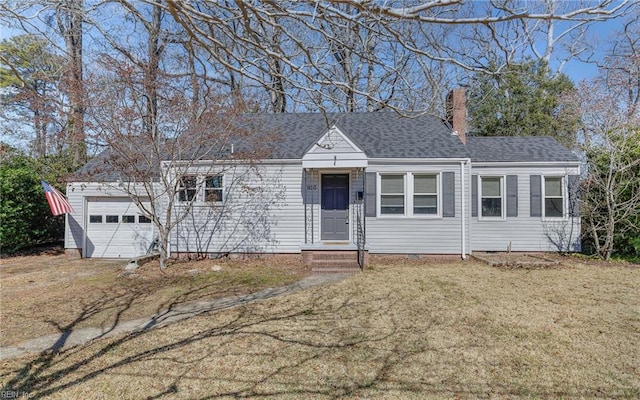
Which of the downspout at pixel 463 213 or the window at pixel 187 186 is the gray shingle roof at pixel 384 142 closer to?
the downspout at pixel 463 213

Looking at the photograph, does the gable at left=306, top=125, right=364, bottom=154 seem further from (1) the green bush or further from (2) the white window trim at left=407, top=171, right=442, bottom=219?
(1) the green bush

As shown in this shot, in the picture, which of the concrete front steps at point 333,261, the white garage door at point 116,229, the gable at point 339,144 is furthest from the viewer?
the white garage door at point 116,229

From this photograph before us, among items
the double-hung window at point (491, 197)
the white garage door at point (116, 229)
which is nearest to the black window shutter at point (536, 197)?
the double-hung window at point (491, 197)

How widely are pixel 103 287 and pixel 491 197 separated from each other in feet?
38.6

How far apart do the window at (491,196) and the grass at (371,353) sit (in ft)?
16.4

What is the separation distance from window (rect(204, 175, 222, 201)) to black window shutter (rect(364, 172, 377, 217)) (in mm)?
4818

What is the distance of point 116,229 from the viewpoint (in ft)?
38.0

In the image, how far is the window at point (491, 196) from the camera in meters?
11.4

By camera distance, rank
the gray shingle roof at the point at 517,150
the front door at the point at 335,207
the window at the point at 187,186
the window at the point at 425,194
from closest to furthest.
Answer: the window at the point at 187,186 < the window at the point at 425,194 < the front door at the point at 335,207 < the gray shingle roof at the point at 517,150

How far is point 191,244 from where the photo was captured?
1089cm

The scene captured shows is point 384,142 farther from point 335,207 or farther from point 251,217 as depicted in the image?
point 251,217

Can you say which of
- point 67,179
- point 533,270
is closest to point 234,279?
point 67,179

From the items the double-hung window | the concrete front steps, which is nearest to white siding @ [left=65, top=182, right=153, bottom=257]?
the concrete front steps

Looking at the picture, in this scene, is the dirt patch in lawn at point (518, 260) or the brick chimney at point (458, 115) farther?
the brick chimney at point (458, 115)
